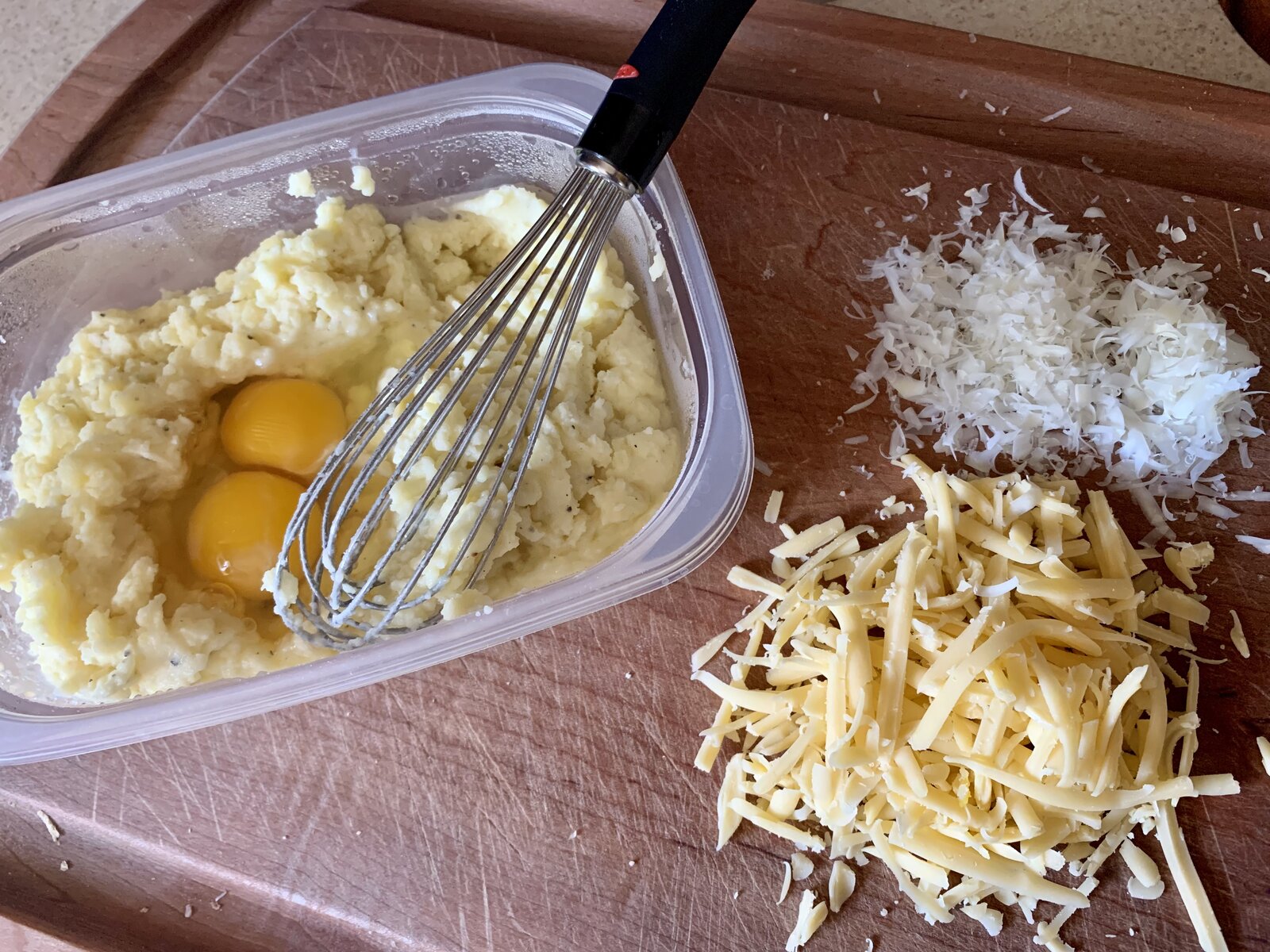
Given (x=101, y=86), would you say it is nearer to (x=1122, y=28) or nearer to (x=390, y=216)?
(x=390, y=216)

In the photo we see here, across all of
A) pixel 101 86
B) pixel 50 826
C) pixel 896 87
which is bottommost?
pixel 50 826

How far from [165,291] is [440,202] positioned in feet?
1.11

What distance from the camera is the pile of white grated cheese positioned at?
975 millimetres

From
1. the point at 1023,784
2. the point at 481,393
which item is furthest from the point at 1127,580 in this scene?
the point at 481,393

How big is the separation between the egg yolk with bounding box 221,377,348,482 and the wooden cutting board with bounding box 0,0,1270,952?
284mm

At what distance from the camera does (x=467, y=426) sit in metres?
0.87

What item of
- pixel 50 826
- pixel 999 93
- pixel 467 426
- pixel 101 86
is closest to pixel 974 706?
pixel 467 426

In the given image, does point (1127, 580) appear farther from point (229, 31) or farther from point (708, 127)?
point (229, 31)

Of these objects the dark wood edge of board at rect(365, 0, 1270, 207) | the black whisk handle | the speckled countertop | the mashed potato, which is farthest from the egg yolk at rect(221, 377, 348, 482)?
the speckled countertop

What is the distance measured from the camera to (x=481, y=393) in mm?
941

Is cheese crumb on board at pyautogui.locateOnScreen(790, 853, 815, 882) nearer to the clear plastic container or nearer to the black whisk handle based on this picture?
the clear plastic container

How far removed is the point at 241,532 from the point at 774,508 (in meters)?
0.59

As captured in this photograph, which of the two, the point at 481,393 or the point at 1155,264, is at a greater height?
the point at 481,393

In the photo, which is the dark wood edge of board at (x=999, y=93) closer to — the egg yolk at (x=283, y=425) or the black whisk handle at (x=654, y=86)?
the black whisk handle at (x=654, y=86)
